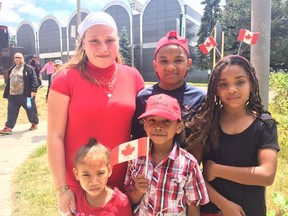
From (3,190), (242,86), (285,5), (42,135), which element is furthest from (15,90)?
(285,5)

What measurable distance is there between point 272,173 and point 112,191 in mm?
960

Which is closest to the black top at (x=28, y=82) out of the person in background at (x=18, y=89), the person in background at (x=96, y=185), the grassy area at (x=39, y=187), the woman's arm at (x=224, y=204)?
the person in background at (x=18, y=89)

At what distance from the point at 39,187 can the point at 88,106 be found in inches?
109

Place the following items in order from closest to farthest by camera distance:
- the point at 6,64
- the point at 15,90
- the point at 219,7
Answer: the point at 15,90 < the point at 6,64 < the point at 219,7

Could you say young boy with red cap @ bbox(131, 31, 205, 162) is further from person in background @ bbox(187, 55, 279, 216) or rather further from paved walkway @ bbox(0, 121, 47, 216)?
paved walkway @ bbox(0, 121, 47, 216)

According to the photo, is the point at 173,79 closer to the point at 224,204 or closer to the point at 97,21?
the point at 97,21

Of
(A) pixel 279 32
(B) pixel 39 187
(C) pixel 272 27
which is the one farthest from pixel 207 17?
(B) pixel 39 187

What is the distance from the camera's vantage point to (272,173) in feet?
5.82

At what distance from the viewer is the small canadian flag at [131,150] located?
1.69 metres

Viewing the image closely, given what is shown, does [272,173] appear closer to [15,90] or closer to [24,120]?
[15,90]

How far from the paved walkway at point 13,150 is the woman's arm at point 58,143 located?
208 cm

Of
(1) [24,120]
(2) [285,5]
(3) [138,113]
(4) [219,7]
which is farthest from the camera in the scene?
(4) [219,7]

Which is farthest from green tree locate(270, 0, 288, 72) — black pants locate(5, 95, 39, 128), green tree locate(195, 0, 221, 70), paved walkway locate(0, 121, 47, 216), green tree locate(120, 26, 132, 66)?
black pants locate(5, 95, 39, 128)

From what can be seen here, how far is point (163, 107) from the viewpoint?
5.95ft
